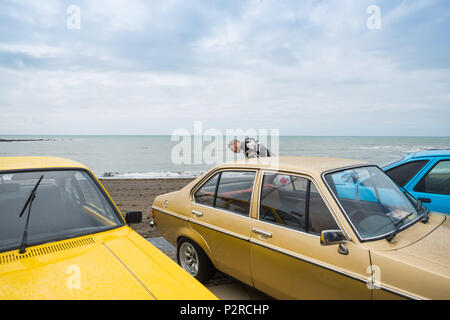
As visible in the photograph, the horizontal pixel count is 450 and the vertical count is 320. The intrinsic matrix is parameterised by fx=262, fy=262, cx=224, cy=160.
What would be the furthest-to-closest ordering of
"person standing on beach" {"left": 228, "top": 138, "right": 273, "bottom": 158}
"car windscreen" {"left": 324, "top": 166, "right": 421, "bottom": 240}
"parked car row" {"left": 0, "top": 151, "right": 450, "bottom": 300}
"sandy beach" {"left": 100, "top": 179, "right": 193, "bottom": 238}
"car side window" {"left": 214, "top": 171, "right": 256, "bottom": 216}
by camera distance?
"person standing on beach" {"left": 228, "top": 138, "right": 273, "bottom": 158} → "sandy beach" {"left": 100, "top": 179, "right": 193, "bottom": 238} → "car side window" {"left": 214, "top": 171, "right": 256, "bottom": 216} → "car windscreen" {"left": 324, "top": 166, "right": 421, "bottom": 240} → "parked car row" {"left": 0, "top": 151, "right": 450, "bottom": 300}

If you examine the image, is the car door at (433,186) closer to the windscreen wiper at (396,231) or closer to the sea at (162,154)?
the sea at (162,154)

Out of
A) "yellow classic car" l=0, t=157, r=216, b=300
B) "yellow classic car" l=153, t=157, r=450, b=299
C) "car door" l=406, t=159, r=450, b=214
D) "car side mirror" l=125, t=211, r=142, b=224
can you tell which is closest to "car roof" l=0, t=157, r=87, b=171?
"yellow classic car" l=0, t=157, r=216, b=300

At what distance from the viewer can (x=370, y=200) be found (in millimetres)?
2750

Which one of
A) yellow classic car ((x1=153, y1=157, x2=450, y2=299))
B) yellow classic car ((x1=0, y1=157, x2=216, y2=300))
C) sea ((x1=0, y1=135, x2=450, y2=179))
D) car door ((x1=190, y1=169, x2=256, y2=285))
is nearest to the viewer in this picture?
yellow classic car ((x1=0, y1=157, x2=216, y2=300))

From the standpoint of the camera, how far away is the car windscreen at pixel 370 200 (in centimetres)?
231

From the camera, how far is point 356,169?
2.88 meters

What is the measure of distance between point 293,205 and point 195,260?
1.57 meters

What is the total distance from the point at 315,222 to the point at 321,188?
1.04 ft

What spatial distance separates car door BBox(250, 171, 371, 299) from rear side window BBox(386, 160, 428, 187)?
2.08 metres

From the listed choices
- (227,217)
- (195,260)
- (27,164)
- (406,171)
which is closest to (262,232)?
(227,217)

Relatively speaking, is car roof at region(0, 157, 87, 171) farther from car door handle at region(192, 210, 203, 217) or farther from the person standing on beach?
the person standing on beach

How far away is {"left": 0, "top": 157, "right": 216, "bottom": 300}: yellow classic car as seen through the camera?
1.58 metres

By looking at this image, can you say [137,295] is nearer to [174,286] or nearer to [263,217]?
[174,286]

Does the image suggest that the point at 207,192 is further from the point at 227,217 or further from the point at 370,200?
the point at 370,200
